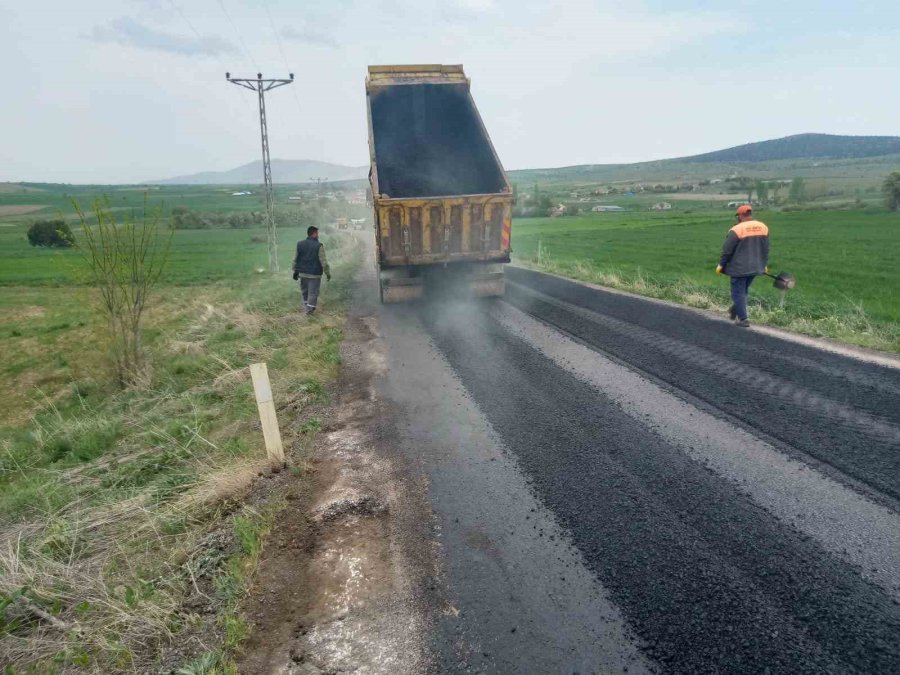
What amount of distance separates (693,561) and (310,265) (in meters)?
8.29

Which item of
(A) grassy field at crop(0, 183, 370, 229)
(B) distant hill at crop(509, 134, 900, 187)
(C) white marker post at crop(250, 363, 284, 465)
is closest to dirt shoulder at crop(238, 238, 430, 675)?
(C) white marker post at crop(250, 363, 284, 465)

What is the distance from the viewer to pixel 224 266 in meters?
24.3

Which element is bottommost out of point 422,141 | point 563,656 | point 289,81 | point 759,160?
point 563,656

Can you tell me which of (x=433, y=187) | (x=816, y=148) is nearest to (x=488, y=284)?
(x=433, y=187)

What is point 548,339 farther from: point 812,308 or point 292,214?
point 292,214

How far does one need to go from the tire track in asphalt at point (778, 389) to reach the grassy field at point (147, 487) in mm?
3872

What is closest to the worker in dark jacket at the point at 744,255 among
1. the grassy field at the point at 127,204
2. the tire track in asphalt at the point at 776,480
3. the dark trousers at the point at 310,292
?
the tire track in asphalt at the point at 776,480

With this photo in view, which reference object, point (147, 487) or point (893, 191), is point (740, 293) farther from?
point (893, 191)

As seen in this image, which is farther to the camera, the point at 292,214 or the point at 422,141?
the point at 292,214

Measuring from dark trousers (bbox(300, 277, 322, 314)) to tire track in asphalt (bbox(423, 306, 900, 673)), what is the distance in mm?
6205

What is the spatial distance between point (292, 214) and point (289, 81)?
39690 mm

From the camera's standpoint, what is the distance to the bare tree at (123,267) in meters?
7.22

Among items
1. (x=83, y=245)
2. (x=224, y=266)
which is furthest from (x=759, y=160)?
(x=83, y=245)

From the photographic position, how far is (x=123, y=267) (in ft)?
24.7
